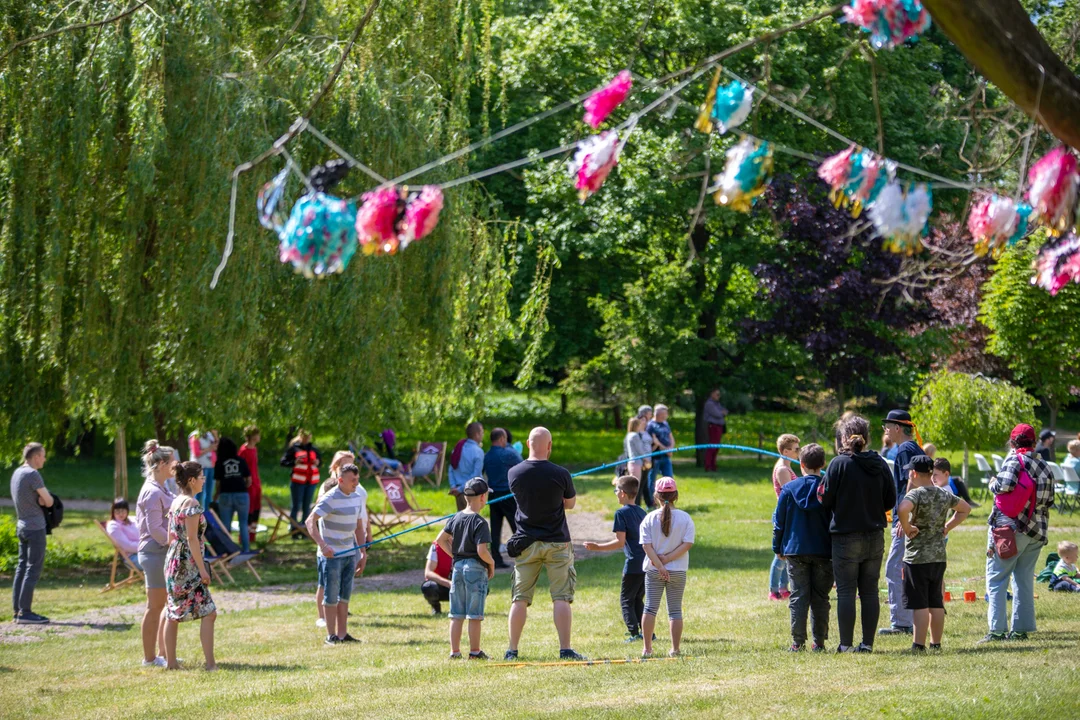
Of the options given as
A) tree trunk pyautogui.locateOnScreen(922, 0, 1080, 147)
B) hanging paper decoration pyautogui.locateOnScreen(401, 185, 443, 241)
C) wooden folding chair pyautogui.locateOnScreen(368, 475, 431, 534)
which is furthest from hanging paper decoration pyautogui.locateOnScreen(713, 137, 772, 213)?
wooden folding chair pyautogui.locateOnScreen(368, 475, 431, 534)

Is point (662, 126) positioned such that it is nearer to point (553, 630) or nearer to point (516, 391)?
point (553, 630)

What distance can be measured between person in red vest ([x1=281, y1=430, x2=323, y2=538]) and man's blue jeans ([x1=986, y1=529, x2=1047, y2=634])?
9625 mm

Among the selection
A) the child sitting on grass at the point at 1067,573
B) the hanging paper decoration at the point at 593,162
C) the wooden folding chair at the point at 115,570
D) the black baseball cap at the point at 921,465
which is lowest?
the wooden folding chair at the point at 115,570

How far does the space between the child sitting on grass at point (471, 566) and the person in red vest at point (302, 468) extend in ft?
23.5

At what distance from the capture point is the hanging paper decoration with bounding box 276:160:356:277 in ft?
15.8

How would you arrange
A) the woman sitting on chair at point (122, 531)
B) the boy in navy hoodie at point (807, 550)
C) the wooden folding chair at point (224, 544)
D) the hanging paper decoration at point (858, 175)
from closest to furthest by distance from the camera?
the hanging paper decoration at point (858, 175), the boy in navy hoodie at point (807, 550), the woman sitting on chair at point (122, 531), the wooden folding chair at point (224, 544)

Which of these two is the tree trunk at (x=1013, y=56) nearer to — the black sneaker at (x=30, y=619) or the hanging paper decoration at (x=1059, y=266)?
the hanging paper decoration at (x=1059, y=266)

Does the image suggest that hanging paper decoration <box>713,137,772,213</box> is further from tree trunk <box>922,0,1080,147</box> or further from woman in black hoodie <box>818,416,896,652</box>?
woman in black hoodie <box>818,416,896,652</box>

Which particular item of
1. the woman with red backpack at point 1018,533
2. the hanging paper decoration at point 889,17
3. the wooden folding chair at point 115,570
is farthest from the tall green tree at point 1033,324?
the hanging paper decoration at point 889,17

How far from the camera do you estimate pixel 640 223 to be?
90.7 ft

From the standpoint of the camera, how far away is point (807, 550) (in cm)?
880

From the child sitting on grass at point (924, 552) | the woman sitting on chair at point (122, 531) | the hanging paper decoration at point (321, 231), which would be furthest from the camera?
the woman sitting on chair at point (122, 531)

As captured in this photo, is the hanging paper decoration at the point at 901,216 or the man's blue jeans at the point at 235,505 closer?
the hanging paper decoration at the point at 901,216

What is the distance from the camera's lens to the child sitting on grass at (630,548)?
31.5 feet
